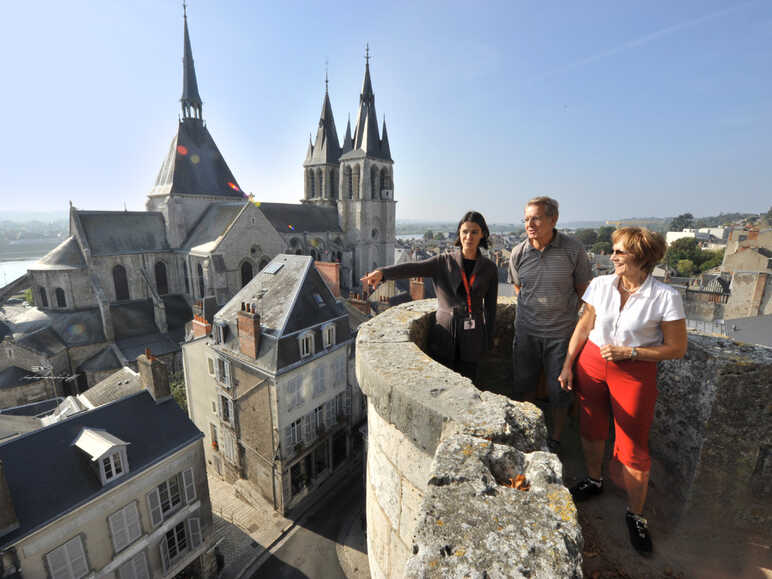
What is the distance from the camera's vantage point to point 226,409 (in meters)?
13.3

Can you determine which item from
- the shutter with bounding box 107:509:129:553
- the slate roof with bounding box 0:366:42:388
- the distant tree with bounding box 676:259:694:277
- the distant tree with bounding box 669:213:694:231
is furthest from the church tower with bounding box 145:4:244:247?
the distant tree with bounding box 669:213:694:231

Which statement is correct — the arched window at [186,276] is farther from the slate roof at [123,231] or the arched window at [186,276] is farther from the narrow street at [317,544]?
the narrow street at [317,544]

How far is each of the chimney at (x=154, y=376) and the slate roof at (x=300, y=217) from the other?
21.2m

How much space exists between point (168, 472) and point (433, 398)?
33.5 ft

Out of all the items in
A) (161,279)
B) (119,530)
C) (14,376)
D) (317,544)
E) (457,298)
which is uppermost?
(457,298)

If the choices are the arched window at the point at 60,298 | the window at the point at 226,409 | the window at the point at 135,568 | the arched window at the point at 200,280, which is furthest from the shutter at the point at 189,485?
the arched window at the point at 60,298

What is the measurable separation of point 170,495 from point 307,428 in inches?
173

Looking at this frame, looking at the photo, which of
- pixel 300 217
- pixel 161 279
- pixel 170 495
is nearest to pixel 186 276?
pixel 161 279

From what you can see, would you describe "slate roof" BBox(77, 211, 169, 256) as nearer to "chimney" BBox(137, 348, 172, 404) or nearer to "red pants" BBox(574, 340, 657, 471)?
"chimney" BBox(137, 348, 172, 404)

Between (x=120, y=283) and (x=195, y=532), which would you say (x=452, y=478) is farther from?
(x=120, y=283)

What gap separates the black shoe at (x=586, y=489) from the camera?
2803mm

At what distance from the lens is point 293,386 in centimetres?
1206

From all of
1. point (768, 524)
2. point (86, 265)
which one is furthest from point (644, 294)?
point (86, 265)

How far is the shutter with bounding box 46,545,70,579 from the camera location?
7512mm
